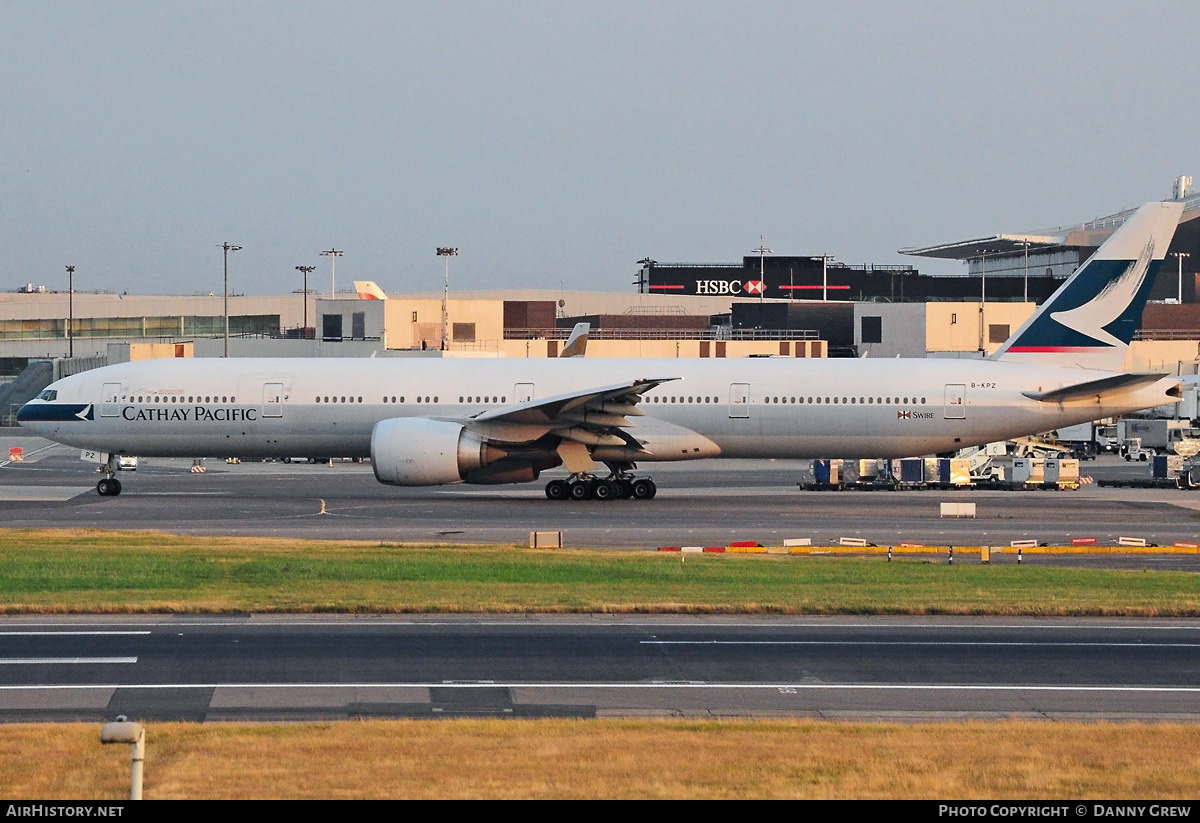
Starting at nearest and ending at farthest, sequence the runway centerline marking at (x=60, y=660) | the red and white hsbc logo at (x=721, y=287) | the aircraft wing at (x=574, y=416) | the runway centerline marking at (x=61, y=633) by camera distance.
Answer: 1. the runway centerline marking at (x=60, y=660)
2. the runway centerline marking at (x=61, y=633)
3. the aircraft wing at (x=574, y=416)
4. the red and white hsbc logo at (x=721, y=287)

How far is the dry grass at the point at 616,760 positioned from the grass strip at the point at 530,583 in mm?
7450

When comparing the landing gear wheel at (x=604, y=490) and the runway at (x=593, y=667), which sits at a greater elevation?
the landing gear wheel at (x=604, y=490)

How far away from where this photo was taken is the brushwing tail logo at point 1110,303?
42.1m

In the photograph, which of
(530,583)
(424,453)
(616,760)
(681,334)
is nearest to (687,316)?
(681,334)

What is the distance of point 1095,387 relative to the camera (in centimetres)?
3981

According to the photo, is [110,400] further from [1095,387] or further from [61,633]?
[1095,387]

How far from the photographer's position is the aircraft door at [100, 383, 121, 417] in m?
41.4

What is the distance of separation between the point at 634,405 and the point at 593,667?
2427 cm

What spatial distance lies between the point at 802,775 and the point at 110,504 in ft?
107

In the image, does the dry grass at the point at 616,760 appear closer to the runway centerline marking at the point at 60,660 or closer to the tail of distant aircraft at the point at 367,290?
the runway centerline marking at the point at 60,660

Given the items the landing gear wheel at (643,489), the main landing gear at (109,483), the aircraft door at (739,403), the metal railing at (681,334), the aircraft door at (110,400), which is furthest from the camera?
the metal railing at (681,334)

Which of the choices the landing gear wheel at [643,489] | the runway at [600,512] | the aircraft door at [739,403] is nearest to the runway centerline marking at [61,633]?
the runway at [600,512]

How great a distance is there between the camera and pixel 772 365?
41.6 meters

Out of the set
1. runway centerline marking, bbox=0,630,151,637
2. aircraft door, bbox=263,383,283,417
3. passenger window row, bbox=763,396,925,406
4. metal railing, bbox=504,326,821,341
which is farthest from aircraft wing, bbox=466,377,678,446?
metal railing, bbox=504,326,821,341
